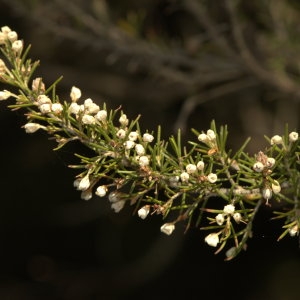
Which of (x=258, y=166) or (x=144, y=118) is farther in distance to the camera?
(x=144, y=118)

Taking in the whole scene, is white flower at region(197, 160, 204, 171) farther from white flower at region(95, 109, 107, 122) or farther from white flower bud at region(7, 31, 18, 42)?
white flower bud at region(7, 31, 18, 42)

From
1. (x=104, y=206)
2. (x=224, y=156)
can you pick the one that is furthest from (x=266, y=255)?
(x=224, y=156)

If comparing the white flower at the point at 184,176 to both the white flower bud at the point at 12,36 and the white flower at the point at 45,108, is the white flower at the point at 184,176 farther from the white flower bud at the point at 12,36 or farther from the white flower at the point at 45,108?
the white flower bud at the point at 12,36

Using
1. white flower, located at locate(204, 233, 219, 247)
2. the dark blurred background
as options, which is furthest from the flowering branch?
the dark blurred background

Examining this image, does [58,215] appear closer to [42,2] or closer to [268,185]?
[42,2]

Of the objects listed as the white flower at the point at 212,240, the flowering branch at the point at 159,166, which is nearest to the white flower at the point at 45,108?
the flowering branch at the point at 159,166

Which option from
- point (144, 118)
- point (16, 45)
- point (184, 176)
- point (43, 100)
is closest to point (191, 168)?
point (184, 176)

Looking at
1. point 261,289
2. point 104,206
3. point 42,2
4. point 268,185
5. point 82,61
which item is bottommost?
point 261,289

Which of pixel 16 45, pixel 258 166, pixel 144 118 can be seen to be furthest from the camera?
pixel 144 118

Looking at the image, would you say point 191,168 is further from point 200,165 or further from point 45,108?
point 45,108
